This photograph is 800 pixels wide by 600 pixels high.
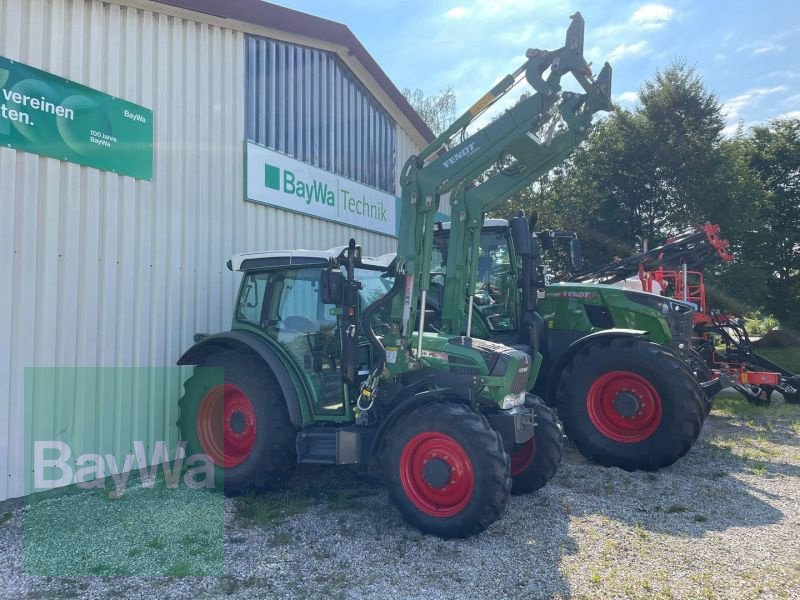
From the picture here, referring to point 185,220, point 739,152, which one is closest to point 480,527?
point 185,220

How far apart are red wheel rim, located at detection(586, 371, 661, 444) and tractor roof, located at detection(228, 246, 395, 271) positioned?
2.76 metres

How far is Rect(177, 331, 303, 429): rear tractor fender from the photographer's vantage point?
16.9 ft

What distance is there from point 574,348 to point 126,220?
490 centimetres

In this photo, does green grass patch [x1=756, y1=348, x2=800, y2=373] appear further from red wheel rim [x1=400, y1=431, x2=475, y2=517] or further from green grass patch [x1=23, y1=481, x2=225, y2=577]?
green grass patch [x1=23, y1=481, x2=225, y2=577]

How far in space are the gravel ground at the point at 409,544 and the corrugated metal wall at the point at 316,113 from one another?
15.2 ft

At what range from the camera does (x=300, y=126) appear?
336 inches

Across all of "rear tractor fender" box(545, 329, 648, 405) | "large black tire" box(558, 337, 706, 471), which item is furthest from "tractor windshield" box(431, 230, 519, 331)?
"large black tire" box(558, 337, 706, 471)

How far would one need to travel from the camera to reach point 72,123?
219 inches

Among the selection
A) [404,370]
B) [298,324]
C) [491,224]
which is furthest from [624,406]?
[298,324]

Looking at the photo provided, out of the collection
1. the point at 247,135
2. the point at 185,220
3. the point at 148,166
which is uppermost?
the point at 247,135

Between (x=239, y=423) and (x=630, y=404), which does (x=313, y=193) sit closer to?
(x=239, y=423)

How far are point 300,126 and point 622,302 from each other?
4890mm

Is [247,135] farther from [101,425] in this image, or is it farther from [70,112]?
[101,425]

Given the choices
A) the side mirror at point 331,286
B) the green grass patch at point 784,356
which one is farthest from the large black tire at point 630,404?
the green grass patch at point 784,356
